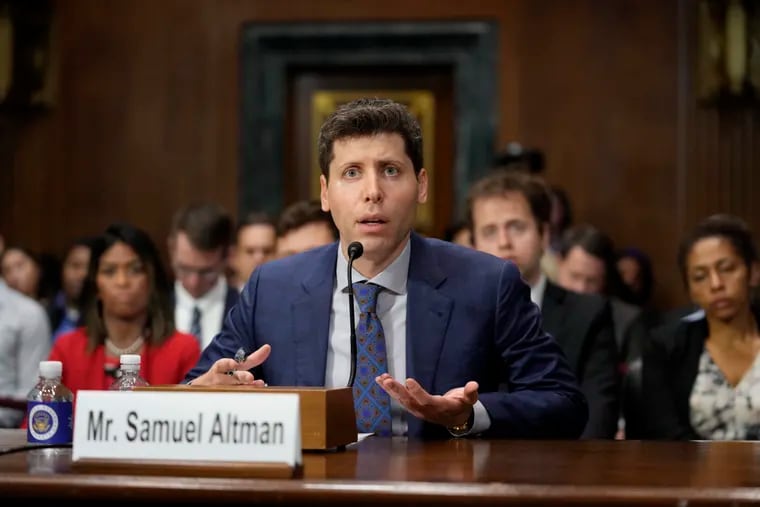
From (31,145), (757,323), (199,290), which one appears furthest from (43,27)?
(757,323)

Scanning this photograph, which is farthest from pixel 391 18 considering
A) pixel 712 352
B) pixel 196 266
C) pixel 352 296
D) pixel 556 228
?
pixel 352 296

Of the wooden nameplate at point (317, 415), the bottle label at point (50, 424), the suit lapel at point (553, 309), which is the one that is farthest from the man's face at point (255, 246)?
the wooden nameplate at point (317, 415)

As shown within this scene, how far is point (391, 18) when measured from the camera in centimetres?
791

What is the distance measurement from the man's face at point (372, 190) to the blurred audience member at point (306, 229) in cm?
183

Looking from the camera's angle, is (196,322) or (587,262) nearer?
(196,322)

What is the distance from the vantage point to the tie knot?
288cm

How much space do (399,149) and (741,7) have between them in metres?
5.08

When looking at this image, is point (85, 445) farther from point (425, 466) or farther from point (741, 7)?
point (741, 7)

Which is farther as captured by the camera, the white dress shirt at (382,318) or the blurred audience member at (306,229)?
the blurred audience member at (306,229)

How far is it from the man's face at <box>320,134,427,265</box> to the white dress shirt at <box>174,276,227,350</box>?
2543 millimetres

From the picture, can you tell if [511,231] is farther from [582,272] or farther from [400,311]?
[582,272]

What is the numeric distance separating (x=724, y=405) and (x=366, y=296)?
175cm

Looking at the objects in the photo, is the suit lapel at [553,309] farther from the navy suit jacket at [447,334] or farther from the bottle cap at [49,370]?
the bottle cap at [49,370]

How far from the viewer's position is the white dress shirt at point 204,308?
5371 millimetres
